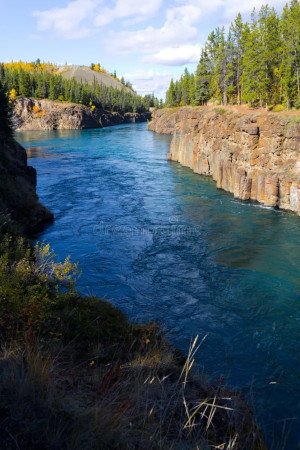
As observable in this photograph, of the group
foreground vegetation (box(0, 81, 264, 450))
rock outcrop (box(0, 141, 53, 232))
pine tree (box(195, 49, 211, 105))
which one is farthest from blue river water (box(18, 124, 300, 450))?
pine tree (box(195, 49, 211, 105))

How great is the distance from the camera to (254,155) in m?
42.1

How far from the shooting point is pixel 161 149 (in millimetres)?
84562

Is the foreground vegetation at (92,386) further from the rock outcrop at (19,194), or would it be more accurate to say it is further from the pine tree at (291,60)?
the pine tree at (291,60)

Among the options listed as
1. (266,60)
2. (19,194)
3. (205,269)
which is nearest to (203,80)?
(266,60)

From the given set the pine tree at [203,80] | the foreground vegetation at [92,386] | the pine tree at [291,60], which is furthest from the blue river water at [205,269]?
the pine tree at [203,80]

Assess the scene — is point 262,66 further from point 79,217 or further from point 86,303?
point 86,303

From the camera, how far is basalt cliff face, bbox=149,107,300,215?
1479 inches

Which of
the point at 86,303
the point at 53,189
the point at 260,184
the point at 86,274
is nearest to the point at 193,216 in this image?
the point at 260,184

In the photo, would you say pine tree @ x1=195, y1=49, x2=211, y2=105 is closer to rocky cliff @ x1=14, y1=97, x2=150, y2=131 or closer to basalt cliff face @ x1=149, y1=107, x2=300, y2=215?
basalt cliff face @ x1=149, y1=107, x2=300, y2=215

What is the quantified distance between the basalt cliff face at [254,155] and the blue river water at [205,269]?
1889 mm

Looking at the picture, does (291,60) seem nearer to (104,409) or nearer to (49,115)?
(104,409)

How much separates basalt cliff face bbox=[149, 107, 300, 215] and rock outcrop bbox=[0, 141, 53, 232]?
20.5 meters

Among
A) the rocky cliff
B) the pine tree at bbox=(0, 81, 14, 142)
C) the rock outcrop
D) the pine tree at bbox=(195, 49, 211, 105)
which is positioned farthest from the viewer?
the rocky cliff

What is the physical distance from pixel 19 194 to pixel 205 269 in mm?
16330
